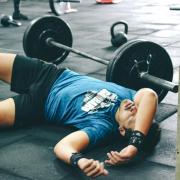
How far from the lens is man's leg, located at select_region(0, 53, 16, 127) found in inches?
93.7

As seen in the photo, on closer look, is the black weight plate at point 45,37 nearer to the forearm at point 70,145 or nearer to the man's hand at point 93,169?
the forearm at point 70,145

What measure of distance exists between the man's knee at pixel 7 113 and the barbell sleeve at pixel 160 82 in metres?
0.77

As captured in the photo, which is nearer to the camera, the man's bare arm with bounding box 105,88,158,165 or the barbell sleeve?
the man's bare arm with bounding box 105,88,158,165

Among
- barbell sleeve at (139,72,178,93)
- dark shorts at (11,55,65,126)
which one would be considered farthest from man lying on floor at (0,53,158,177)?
barbell sleeve at (139,72,178,93)

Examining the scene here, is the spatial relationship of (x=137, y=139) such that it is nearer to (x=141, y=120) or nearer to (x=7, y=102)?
(x=141, y=120)

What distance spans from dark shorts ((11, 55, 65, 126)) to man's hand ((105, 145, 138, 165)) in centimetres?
60

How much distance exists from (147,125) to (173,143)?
0.96 feet

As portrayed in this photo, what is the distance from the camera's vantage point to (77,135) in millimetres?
2098

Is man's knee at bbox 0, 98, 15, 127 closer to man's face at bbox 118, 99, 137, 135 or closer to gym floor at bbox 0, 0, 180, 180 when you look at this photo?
gym floor at bbox 0, 0, 180, 180

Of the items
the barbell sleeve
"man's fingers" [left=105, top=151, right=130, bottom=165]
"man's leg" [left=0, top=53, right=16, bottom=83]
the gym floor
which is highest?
"man's leg" [left=0, top=53, right=16, bottom=83]

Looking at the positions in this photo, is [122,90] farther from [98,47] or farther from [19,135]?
[98,47]

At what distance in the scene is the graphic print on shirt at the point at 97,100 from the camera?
2.28 metres

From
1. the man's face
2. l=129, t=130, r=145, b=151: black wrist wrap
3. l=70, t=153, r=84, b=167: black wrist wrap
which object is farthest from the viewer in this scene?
the man's face

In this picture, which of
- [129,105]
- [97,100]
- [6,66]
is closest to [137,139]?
[129,105]
